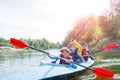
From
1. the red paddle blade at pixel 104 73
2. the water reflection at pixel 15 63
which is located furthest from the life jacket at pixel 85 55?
the red paddle blade at pixel 104 73

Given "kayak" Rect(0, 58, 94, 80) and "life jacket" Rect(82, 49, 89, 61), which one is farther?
"life jacket" Rect(82, 49, 89, 61)

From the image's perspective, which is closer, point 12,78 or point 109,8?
point 12,78

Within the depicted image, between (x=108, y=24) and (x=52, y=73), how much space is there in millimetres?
→ 44571

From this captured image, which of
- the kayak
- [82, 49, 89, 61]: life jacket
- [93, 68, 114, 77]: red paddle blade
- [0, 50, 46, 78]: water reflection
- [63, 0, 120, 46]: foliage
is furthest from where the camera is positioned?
[63, 0, 120, 46]: foliage

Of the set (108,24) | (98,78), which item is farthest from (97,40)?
(98,78)

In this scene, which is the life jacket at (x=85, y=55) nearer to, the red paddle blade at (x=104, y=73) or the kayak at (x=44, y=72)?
the kayak at (x=44, y=72)

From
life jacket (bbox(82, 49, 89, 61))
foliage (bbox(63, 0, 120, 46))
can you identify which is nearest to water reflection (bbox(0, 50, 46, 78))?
life jacket (bbox(82, 49, 89, 61))

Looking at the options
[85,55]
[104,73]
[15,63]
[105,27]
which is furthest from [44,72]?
[105,27]

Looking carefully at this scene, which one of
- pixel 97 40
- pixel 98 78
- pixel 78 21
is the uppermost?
pixel 78 21

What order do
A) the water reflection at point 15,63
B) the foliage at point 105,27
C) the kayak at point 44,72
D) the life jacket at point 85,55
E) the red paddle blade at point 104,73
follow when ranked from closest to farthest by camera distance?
1. the kayak at point 44,72
2. the red paddle blade at point 104,73
3. the water reflection at point 15,63
4. the life jacket at point 85,55
5. the foliage at point 105,27

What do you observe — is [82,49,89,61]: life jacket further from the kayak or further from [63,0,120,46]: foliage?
[63,0,120,46]: foliage

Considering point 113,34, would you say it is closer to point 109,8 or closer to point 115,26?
point 115,26

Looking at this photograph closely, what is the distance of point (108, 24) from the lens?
51000mm

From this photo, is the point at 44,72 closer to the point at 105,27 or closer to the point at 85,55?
the point at 85,55
